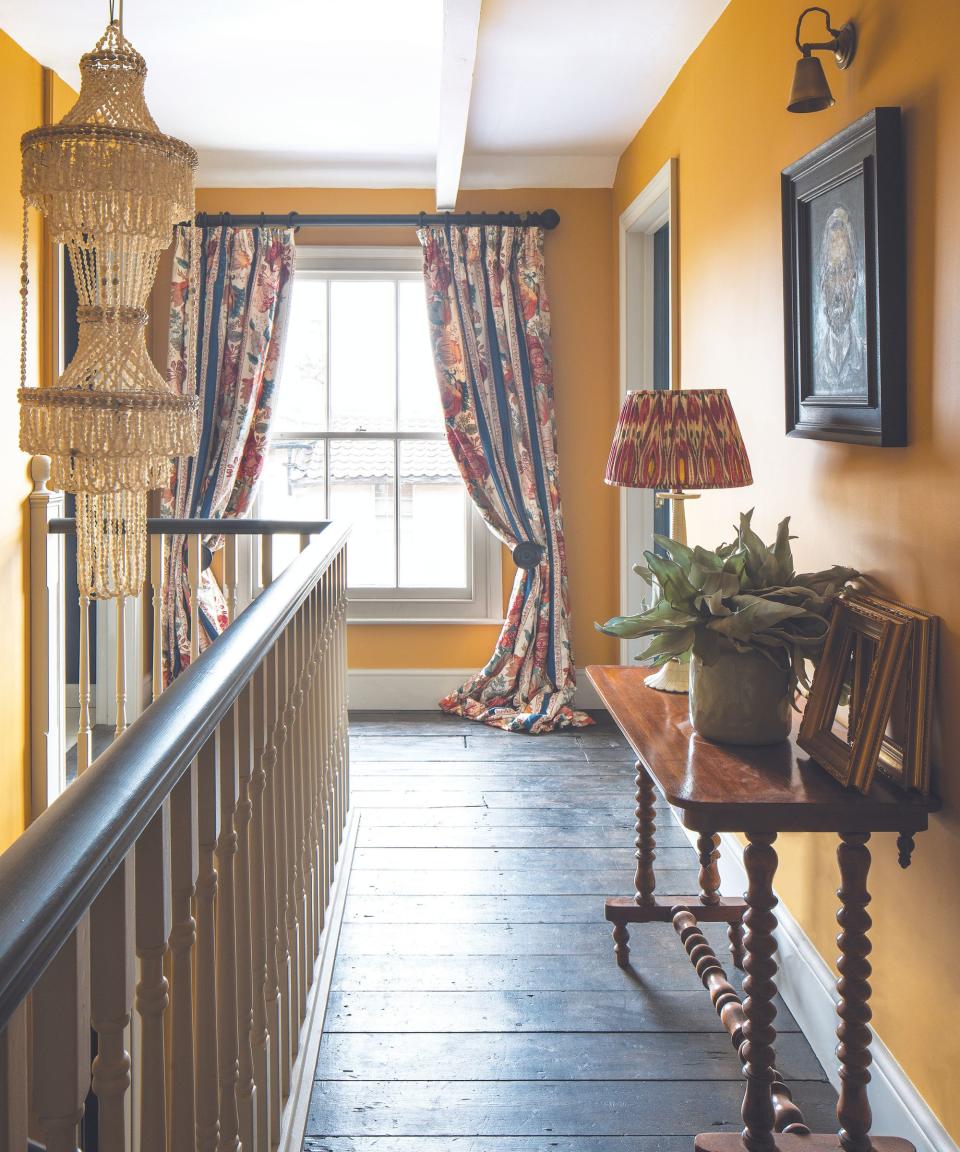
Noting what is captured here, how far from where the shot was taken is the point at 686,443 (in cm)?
237

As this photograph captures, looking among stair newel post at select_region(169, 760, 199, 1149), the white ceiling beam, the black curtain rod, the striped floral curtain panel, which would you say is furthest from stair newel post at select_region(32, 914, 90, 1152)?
the black curtain rod

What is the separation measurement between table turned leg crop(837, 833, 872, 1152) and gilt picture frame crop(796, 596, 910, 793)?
0.13 metres

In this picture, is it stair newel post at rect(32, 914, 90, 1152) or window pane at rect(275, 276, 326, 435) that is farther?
window pane at rect(275, 276, 326, 435)

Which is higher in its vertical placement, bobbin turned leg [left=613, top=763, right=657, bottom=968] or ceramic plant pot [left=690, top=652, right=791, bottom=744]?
ceramic plant pot [left=690, top=652, right=791, bottom=744]

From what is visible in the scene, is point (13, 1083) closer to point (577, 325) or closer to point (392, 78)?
point (392, 78)

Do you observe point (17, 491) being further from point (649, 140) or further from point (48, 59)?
point (649, 140)

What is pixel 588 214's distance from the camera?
498 centimetres

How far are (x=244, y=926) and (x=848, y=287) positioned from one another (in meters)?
1.49

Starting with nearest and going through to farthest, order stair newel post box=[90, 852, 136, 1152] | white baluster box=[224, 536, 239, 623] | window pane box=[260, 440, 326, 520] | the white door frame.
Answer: stair newel post box=[90, 852, 136, 1152]
white baluster box=[224, 536, 239, 623]
the white door frame
window pane box=[260, 440, 326, 520]

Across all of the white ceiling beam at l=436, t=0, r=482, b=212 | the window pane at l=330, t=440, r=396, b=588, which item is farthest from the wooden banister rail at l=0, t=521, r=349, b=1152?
the window pane at l=330, t=440, r=396, b=588

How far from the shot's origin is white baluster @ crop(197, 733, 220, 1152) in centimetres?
122

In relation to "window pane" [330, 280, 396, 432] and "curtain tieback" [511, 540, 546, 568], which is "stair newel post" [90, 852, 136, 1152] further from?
"window pane" [330, 280, 396, 432]

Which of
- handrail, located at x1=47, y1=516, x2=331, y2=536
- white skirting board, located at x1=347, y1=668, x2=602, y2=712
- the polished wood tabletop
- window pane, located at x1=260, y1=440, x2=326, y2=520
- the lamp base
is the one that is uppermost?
window pane, located at x1=260, y1=440, x2=326, y2=520

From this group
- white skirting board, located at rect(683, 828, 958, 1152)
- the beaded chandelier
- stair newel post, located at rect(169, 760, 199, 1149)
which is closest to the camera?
stair newel post, located at rect(169, 760, 199, 1149)
